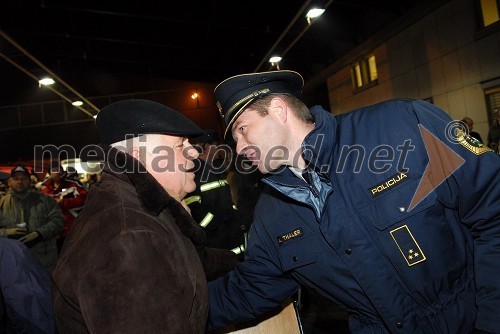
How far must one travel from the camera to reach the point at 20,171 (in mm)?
5617

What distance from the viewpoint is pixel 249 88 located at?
2162 millimetres

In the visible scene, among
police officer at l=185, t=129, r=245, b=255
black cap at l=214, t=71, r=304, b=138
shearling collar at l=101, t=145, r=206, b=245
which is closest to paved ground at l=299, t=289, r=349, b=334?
police officer at l=185, t=129, r=245, b=255

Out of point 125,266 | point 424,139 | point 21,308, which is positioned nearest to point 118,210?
point 125,266

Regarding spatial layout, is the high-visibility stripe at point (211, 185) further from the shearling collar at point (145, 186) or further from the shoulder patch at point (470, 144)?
the shoulder patch at point (470, 144)

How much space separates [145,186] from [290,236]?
0.82 m

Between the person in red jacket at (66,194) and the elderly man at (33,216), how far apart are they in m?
1.11

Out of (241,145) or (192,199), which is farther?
(192,199)

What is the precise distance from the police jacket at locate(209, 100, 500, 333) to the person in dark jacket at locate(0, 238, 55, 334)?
177cm

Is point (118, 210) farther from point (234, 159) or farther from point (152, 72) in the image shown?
point (152, 72)

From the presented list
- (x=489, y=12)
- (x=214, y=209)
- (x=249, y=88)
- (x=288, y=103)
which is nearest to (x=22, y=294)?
(x=249, y=88)

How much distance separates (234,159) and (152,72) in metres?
10.9

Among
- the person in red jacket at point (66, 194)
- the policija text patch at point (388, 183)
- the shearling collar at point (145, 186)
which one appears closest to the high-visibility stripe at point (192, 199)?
the shearling collar at point (145, 186)

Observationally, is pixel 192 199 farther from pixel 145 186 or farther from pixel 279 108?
pixel 145 186

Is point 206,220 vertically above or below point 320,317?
above
